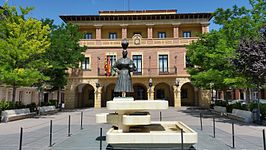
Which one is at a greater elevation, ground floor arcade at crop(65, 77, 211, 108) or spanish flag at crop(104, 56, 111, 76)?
spanish flag at crop(104, 56, 111, 76)

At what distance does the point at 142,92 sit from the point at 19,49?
848 inches

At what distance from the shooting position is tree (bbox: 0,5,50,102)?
18469 mm

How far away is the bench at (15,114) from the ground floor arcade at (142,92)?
12.2m

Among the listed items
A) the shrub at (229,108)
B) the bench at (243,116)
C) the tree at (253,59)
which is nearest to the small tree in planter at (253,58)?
the tree at (253,59)

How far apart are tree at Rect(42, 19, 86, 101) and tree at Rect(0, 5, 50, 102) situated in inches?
136

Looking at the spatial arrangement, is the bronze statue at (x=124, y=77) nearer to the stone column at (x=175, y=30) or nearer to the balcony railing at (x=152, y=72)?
the balcony railing at (x=152, y=72)

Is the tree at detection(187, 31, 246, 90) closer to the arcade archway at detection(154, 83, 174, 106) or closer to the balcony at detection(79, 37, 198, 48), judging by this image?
the balcony at detection(79, 37, 198, 48)

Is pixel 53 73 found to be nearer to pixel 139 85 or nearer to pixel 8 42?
pixel 8 42

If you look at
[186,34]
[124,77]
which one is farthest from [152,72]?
[124,77]

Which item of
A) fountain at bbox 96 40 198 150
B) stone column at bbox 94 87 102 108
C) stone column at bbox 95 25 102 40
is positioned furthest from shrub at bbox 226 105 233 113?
stone column at bbox 95 25 102 40

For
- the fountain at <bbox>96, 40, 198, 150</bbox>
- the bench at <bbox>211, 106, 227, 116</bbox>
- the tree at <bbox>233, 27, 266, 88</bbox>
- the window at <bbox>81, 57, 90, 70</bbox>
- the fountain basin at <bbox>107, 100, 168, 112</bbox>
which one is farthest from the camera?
the window at <bbox>81, 57, 90, 70</bbox>

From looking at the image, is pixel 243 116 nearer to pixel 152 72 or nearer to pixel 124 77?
pixel 124 77

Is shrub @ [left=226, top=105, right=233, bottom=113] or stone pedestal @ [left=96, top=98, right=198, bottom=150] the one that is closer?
stone pedestal @ [left=96, top=98, right=198, bottom=150]

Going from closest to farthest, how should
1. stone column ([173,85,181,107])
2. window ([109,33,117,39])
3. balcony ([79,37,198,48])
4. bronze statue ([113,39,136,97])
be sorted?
1. bronze statue ([113,39,136,97])
2. stone column ([173,85,181,107])
3. balcony ([79,37,198,48])
4. window ([109,33,117,39])
